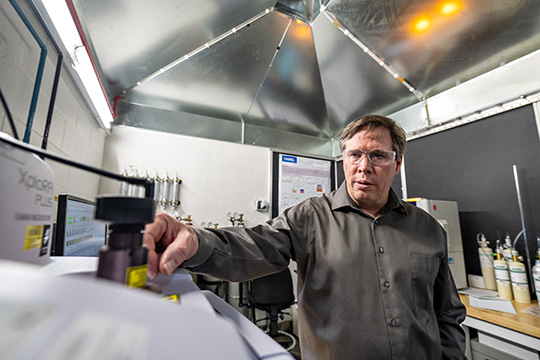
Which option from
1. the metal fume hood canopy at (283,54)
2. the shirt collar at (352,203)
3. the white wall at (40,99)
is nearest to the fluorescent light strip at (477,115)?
the metal fume hood canopy at (283,54)

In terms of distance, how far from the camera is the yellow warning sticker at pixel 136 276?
0.78 ft

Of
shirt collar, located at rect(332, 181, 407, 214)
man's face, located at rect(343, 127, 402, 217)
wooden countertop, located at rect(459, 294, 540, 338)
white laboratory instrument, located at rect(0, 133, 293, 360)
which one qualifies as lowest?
wooden countertop, located at rect(459, 294, 540, 338)

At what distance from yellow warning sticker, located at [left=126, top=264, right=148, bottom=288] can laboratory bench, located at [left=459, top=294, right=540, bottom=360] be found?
156 centimetres

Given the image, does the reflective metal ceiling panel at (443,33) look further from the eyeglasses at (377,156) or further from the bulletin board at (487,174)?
the eyeglasses at (377,156)

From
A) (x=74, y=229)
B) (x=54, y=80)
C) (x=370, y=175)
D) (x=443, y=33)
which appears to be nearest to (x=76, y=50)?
(x=54, y=80)

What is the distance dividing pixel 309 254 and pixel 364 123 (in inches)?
23.5

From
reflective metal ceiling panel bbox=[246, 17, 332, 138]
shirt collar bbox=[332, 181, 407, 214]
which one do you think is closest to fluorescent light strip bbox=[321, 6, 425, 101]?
reflective metal ceiling panel bbox=[246, 17, 332, 138]

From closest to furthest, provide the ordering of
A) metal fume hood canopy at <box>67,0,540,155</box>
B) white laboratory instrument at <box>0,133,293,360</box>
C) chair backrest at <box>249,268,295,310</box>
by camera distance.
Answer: white laboratory instrument at <box>0,133,293,360</box> < metal fume hood canopy at <box>67,0,540,155</box> < chair backrest at <box>249,268,295,310</box>

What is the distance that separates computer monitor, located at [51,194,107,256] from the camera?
2.12 feet

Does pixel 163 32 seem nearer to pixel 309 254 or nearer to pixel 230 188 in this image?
pixel 230 188

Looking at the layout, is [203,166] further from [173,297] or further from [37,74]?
[173,297]

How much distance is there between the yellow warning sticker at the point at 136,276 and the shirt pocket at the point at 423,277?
0.93 meters

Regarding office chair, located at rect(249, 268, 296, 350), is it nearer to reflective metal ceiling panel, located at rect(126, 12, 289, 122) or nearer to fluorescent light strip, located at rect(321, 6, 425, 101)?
reflective metal ceiling panel, located at rect(126, 12, 289, 122)

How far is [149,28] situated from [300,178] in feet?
6.52
